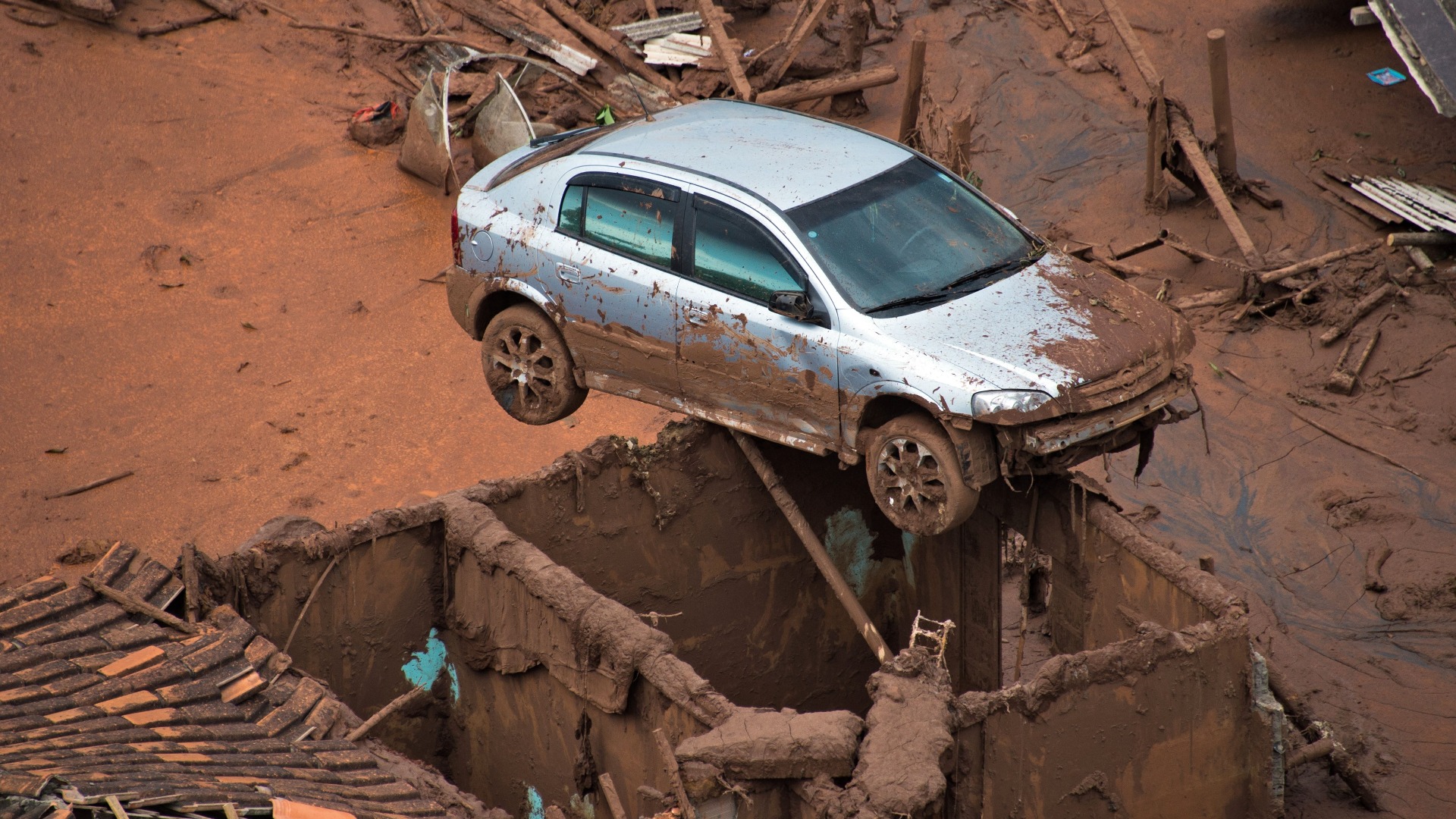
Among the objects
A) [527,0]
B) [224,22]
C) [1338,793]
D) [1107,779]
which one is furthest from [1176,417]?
[224,22]

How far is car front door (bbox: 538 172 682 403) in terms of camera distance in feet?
31.4

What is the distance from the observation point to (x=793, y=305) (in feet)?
28.8

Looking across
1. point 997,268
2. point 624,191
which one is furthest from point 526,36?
point 997,268

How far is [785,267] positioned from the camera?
9.08 meters

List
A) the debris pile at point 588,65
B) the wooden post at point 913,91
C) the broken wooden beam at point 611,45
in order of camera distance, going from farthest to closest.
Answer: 1. the broken wooden beam at point 611,45
2. the debris pile at point 588,65
3. the wooden post at point 913,91

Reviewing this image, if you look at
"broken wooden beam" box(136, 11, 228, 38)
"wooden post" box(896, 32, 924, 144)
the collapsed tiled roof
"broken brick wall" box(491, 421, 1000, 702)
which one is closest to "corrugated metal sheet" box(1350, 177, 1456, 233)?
"wooden post" box(896, 32, 924, 144)

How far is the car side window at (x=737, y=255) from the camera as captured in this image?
911 centimetres

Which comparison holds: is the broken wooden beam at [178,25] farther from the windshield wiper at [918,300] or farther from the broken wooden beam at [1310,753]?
the broken wooden beam at [1310,753]

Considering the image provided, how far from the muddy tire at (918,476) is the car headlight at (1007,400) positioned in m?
0.32

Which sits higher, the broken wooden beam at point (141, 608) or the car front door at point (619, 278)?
the car front door at point (619, 278)

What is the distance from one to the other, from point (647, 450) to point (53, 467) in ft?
25.7

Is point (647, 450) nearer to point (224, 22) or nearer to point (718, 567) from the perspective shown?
point (718, 567)

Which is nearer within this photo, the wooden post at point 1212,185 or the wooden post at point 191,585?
the wooden post at point 191,585

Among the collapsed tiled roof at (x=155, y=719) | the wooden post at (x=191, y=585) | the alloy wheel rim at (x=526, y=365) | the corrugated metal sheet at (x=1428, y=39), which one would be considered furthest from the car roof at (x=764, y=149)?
the corrugated metal sheet at (x=1428, y=39)
